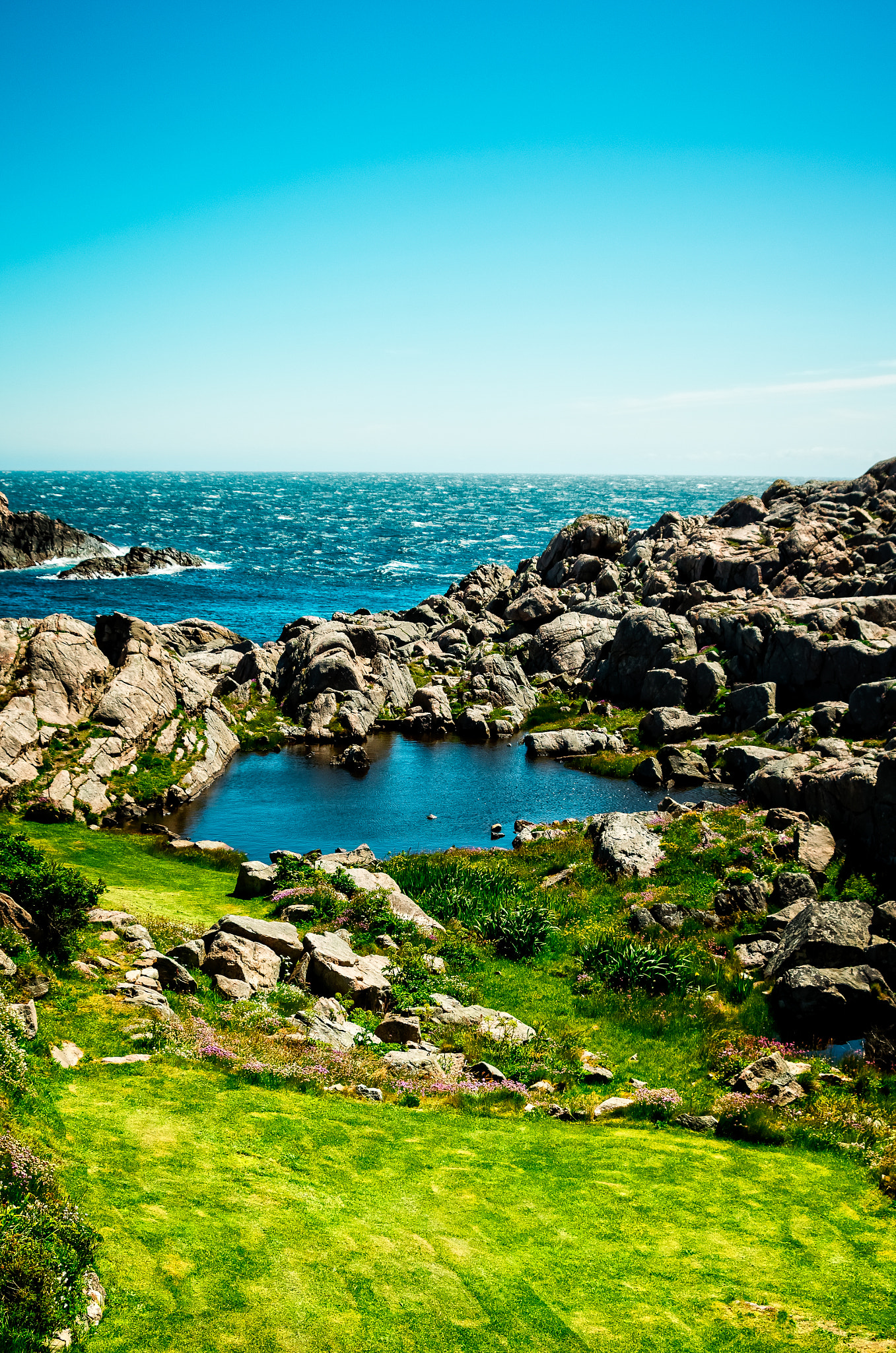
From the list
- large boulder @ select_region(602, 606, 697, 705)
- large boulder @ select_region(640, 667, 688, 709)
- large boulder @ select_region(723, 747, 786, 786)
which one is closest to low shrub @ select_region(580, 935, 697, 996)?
large boulder @ select_region(723, 747, 786, 786)

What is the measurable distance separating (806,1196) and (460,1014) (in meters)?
10.4

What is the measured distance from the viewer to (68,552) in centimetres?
14362

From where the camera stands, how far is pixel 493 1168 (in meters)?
15.6

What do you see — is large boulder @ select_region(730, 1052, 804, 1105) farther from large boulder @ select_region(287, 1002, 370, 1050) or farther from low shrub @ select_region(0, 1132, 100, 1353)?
low shrub @ select_region(0, 1132, 100, 1353)

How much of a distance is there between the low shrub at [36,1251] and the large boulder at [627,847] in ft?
100

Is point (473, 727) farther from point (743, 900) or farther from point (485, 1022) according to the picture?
point (485, 1022)

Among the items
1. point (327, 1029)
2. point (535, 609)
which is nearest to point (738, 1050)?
point (327, 1029)

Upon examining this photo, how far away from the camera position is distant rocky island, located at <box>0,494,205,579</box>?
135m

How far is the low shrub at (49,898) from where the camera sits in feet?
69.2

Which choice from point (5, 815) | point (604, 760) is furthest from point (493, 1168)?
point (604, 760)

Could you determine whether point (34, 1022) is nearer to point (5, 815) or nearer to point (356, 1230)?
point (356, 1230)

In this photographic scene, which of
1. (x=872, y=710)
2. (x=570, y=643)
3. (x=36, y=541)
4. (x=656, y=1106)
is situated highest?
(x=36, y=541)

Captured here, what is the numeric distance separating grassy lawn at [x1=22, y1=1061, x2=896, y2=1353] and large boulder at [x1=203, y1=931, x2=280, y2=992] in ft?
20.3

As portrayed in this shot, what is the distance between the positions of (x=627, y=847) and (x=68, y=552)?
13171cm
